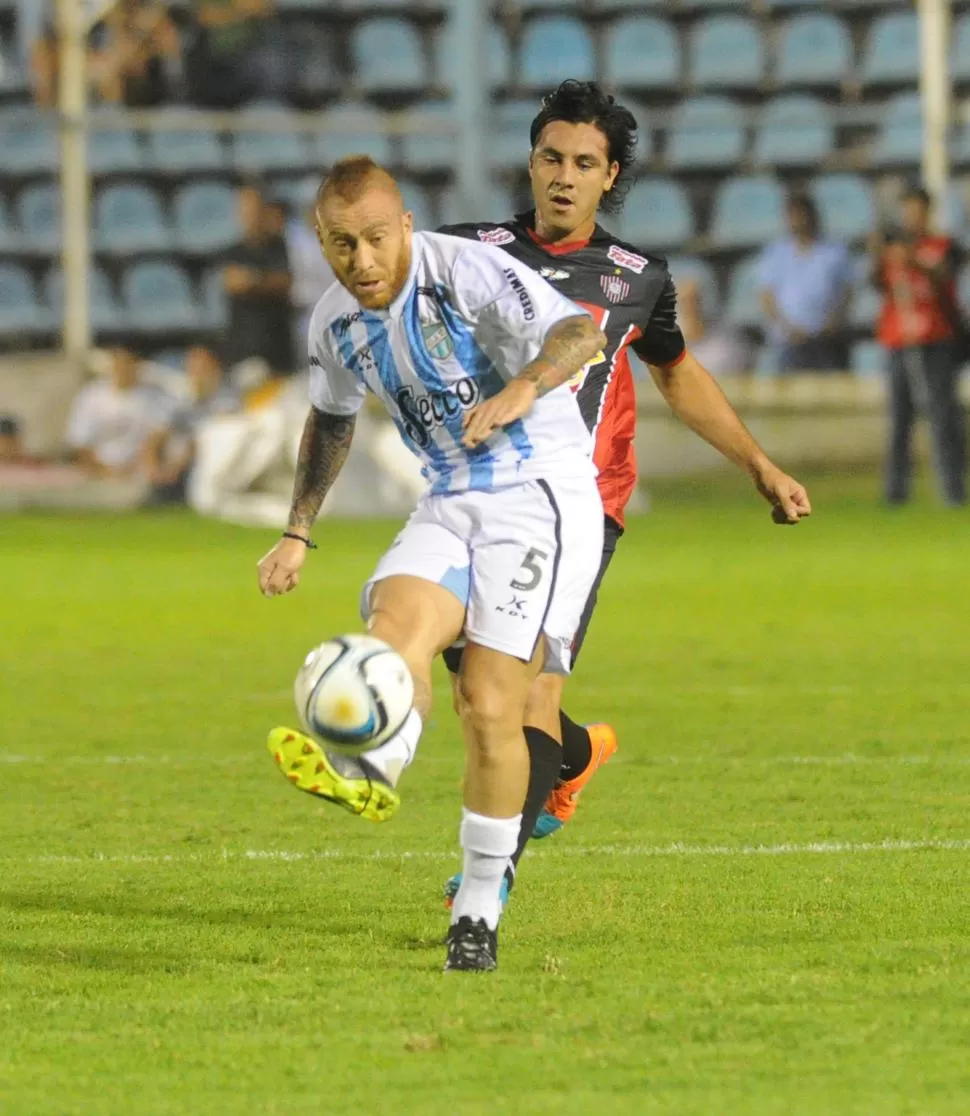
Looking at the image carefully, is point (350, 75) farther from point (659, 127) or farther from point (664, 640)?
point (664, 640)

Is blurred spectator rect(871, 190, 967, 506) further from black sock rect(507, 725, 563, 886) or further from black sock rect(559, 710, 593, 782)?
black sock rect(507, 725, 563, 886)

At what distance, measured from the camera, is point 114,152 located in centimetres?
2339

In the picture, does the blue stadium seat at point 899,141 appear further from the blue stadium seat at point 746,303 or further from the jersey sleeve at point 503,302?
the jersey sleeve at point 503,302

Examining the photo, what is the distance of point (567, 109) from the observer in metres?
5.54

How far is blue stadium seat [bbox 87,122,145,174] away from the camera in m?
23.2

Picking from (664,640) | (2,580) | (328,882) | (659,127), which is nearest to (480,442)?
(328,882)

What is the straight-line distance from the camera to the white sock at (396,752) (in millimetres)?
4430

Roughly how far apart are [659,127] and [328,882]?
1641cm

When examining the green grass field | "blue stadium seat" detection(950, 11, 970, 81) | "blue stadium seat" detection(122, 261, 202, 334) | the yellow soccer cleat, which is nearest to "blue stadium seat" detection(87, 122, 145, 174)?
"blue stadium seat" detection(122, 261, 202, 334)

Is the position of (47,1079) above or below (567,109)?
below

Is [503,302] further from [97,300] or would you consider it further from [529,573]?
[97,300]

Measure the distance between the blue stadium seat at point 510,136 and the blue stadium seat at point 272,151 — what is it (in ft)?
6.45

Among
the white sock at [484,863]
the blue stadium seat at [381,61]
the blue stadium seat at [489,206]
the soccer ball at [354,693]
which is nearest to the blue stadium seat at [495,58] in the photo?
the blue stadium seat at [381,61]

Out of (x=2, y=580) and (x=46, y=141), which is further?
(x=46, y=141)
